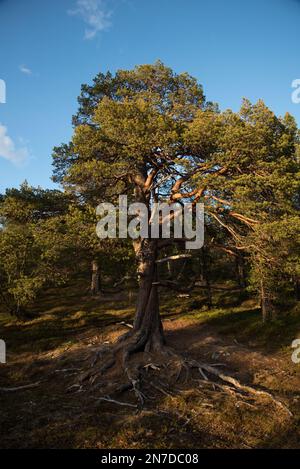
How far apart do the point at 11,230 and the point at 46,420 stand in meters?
14.7

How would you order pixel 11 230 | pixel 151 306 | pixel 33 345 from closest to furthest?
1. pixel 151 306
2. pixel 33 345
3. pixel 11 230

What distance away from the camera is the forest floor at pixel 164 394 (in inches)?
402

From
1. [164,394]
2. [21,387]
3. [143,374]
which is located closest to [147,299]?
[143,374]

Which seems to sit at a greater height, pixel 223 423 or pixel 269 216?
pixel 269 216

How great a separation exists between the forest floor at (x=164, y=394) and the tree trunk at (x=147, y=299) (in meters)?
2.50

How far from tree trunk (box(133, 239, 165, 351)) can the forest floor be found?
250 cm

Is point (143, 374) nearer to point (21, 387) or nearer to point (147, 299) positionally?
point (147, 299)

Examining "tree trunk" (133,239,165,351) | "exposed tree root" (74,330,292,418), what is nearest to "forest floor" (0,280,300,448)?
"exposed tree root" (74,330,292,418)

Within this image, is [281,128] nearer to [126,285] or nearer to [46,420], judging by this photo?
[46,420]

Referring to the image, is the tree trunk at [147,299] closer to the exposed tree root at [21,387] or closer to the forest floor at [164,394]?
the forest floor at [164,394]

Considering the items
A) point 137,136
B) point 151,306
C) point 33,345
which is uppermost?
point 137,136

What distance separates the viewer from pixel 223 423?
11141 millimetres

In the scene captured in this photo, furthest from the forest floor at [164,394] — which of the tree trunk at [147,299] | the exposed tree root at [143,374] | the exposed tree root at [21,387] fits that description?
the tree trunk at [147,299]
